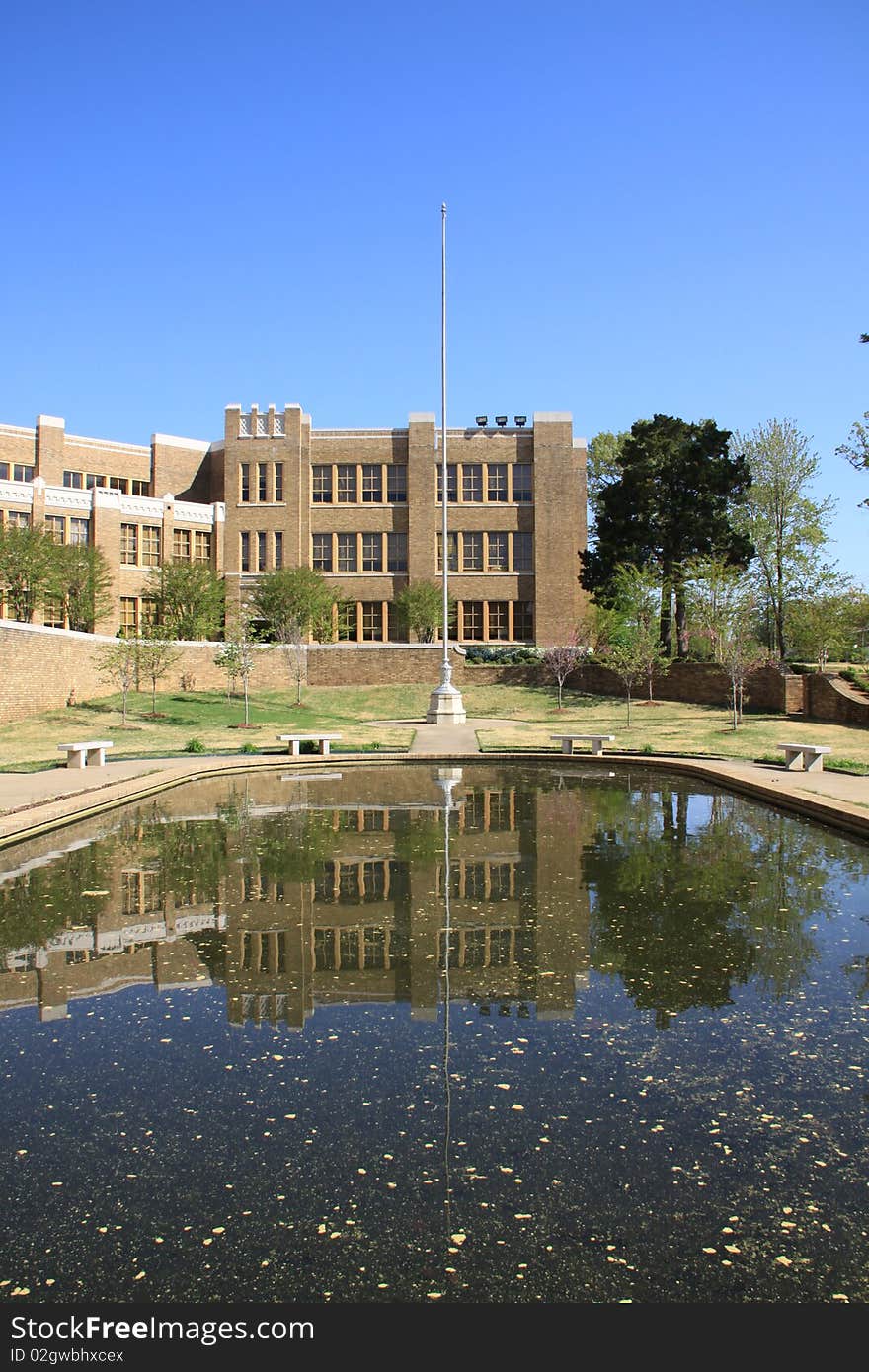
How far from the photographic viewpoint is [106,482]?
188 ft

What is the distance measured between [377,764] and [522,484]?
120 feet

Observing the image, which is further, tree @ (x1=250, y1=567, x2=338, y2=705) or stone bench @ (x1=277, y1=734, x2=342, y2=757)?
tree @ (x1=250, y1=567, x2=338, y2=705)

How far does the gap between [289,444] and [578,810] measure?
44227 millimetres

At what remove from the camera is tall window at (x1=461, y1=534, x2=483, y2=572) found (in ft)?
180

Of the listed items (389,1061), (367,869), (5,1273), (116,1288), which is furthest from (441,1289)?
(367,869)

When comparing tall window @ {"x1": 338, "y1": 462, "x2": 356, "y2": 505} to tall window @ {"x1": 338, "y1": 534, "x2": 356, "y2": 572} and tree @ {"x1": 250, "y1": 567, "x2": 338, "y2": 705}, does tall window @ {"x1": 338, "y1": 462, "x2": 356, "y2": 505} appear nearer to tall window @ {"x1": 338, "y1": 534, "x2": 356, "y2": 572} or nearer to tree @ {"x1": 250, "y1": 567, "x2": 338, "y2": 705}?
tall window @ {"x1": 338, "y1": 534, "x2": 356, "y2": 572}

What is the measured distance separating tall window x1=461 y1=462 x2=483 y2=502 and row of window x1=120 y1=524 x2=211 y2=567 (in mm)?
14283

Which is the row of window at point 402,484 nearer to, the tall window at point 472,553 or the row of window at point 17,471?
the tall window at point 472,553

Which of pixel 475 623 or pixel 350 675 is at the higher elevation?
pixel 475 623

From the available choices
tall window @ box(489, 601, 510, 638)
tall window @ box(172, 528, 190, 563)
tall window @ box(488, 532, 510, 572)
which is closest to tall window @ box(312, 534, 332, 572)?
tall window @ box(172, 528, 190, 563)

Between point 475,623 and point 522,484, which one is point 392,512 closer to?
point 522,484

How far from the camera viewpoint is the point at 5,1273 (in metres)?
3.23

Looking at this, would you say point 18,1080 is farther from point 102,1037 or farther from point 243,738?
point 243,738

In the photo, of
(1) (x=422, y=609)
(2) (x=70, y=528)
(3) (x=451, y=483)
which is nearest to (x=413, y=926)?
(1) (x=422, y=609)
